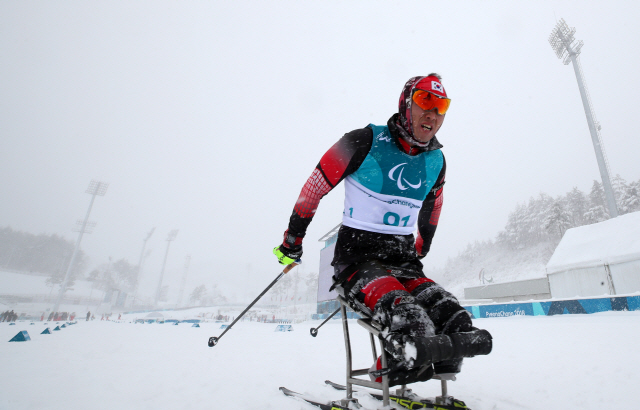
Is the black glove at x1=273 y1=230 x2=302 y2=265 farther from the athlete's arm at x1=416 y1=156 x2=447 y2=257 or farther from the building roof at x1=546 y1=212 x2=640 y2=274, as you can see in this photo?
the building roof at x1=546 y1=212 x2=640 y2=274

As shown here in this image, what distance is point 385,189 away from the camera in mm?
2303

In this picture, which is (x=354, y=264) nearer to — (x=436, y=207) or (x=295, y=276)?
(x=436, y=207)

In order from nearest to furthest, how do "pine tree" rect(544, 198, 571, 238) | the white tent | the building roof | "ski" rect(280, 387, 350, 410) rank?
"ski" rect(280, 387, 350, 410) → the white tent → the building roof → "pine tree" rect(544, 198, 571, 238)

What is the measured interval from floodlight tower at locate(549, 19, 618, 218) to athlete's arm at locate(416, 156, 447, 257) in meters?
26.5

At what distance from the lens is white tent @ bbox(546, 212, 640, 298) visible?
45.2 ft

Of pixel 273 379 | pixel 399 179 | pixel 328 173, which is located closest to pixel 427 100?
pixel 399 179

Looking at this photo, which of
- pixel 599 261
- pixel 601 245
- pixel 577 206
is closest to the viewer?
pixel 599 261

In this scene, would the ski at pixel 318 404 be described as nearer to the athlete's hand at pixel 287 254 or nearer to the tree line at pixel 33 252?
the athlete's hand at pixel 287 254

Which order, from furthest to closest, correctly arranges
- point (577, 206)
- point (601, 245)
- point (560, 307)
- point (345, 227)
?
point (577, 206)
point (601, 245)
point (560, 307)
point (345, 227)

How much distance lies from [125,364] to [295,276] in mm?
108365

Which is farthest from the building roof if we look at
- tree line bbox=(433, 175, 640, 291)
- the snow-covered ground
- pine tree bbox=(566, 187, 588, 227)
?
pine tree bbox=(566, 187, 588, 227)

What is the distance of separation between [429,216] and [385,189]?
99 centimetres

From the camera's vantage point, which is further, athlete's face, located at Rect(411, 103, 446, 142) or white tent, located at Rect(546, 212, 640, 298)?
white tent, located at Rect(546, 212, 640, 298)

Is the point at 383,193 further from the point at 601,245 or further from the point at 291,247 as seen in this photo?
the point at 601,245
